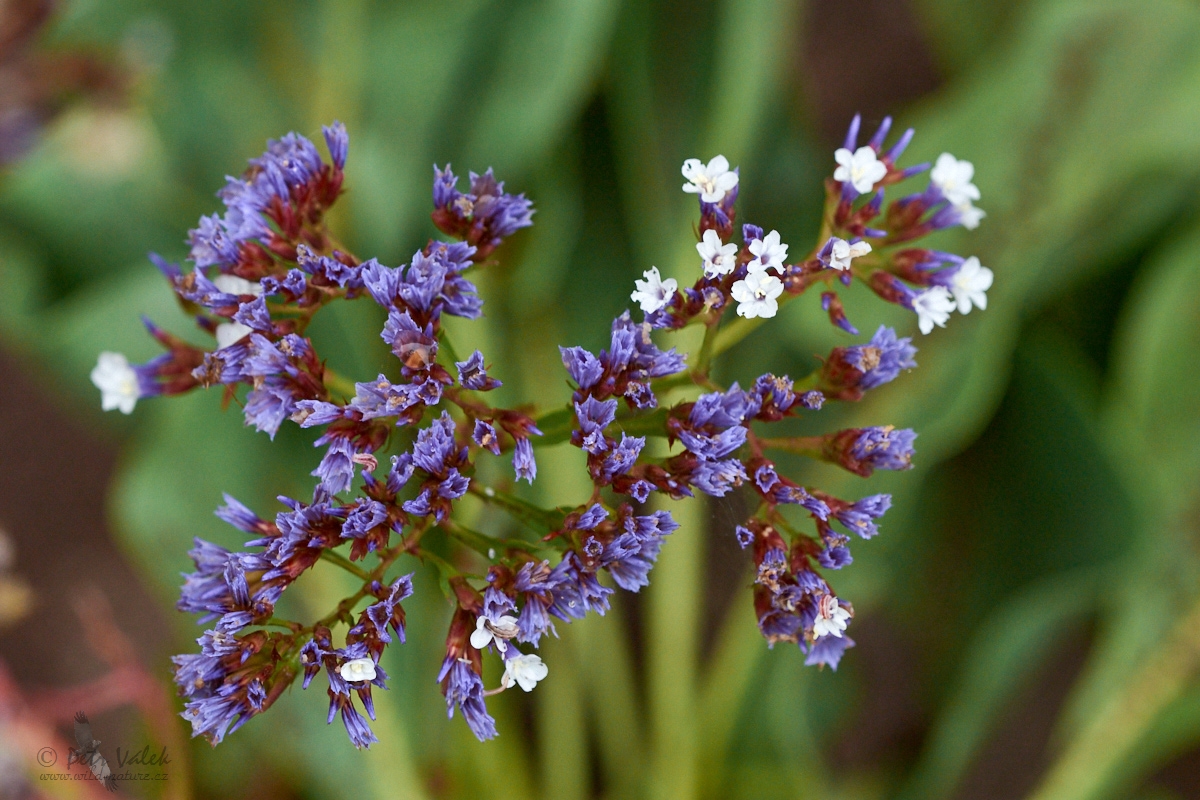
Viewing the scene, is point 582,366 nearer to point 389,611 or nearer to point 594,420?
point 594,420

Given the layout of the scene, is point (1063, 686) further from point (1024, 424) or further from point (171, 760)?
point (171, 760)

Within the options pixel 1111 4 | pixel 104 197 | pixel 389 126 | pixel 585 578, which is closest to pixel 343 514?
pixel 585 578

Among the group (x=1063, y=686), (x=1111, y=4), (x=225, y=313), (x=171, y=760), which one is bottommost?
(x=171, y=760)

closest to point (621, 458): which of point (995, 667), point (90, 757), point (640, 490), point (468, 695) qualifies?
point (640, 490)

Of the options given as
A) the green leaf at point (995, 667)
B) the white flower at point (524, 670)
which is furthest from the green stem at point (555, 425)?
the green leaf at point (995, 667)

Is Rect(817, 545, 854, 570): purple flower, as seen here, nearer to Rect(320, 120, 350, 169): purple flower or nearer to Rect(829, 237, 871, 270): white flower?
Rect(829, 237, 871, 270): white flower

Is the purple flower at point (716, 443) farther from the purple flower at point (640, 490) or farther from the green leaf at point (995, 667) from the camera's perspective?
the green leaf at point (995, 667)
